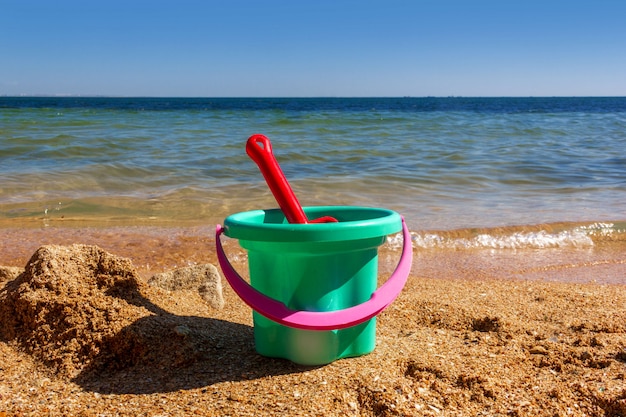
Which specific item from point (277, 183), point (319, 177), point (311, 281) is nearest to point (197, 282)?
point (277, 183)

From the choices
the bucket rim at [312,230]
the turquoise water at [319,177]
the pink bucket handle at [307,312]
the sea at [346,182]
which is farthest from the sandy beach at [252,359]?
the turquoise water at [319,177]

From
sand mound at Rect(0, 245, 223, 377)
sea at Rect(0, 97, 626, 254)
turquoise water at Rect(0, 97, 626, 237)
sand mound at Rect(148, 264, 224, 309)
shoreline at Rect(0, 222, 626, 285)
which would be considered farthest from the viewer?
turquoise water at Rect(0, 97, 626, 237)

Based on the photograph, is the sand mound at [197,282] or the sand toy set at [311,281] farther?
the sand mound at [197,282]

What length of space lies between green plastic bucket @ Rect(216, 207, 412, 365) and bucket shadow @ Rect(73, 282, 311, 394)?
0.11 meters

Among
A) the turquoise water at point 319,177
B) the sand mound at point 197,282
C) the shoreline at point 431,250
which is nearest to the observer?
the sand mound at point 197,282

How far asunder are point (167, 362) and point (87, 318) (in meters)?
0.31

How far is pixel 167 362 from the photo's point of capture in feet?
6.12

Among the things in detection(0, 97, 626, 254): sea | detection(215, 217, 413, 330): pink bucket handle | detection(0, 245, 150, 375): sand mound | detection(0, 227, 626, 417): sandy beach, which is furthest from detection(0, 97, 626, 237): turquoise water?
detection(215, 217, 413, 330): pink bucket handle

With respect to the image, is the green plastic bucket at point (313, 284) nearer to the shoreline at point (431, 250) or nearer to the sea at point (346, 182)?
the shoreline at point (431, 250)

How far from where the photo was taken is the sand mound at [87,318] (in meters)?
1.87

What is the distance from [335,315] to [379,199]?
399cm

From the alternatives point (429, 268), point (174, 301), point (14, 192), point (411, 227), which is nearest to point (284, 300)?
point (174, 301)

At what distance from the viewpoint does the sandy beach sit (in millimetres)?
1633

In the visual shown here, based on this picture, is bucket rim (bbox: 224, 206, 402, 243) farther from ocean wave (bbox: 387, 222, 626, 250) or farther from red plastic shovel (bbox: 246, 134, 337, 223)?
ocean wave (bbox: 387, 222, 626, 250)
